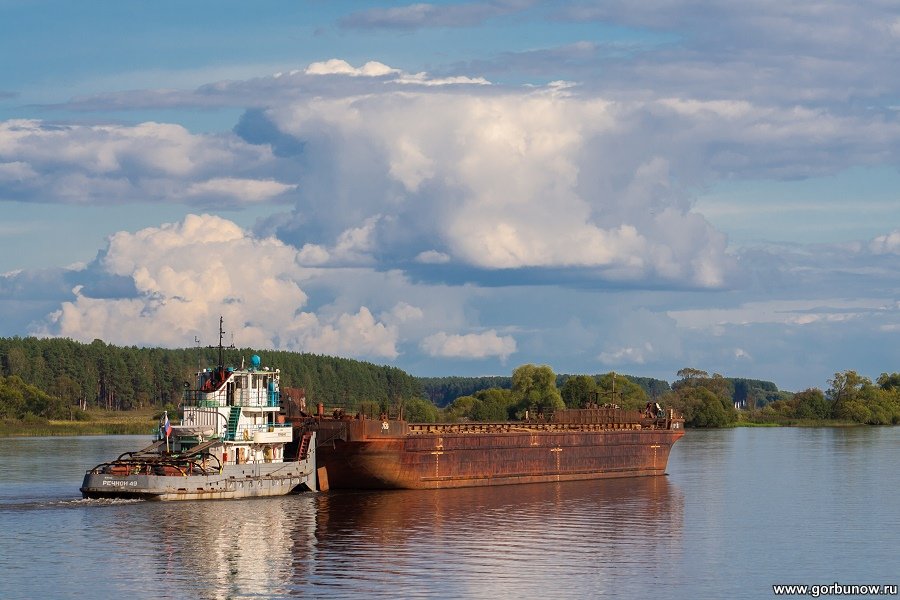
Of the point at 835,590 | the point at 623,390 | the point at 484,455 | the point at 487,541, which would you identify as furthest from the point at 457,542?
the point at 623,390

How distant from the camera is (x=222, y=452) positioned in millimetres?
65438

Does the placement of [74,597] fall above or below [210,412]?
below

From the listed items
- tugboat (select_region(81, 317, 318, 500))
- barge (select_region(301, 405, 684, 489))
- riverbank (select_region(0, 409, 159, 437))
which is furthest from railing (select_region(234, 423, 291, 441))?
riverbank (select_region(0, 409, 159, 437))

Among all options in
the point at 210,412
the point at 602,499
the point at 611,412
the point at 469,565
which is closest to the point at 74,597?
the point at 469,565

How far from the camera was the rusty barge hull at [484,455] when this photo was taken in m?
69.4

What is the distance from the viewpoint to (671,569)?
47.9m

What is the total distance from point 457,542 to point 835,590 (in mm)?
15516

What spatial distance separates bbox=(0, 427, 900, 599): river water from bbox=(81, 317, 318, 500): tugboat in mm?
863

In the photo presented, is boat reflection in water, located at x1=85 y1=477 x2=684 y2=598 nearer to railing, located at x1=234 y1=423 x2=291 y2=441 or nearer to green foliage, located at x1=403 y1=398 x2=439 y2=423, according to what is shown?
railing, located at x1=234 y1=423 x2=291 y2=441

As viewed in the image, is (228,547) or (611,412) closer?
(228,547)

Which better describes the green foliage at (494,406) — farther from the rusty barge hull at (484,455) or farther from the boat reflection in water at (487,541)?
the boat reflection in water at (487,541)

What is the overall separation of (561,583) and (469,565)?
417cm

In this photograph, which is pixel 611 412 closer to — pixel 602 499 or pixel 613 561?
pixel 602 499

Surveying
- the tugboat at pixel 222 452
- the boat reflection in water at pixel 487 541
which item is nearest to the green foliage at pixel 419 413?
the boat reflection in water at pixel 487 541
